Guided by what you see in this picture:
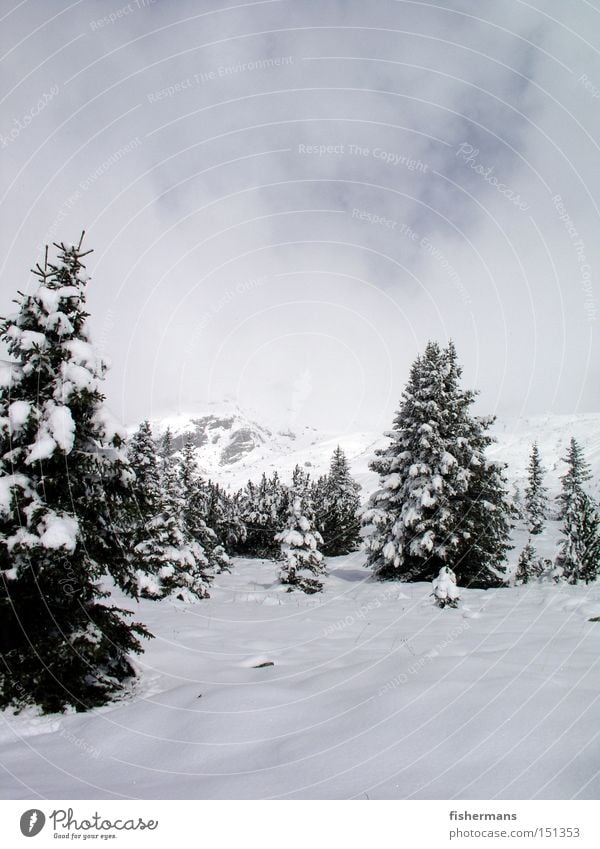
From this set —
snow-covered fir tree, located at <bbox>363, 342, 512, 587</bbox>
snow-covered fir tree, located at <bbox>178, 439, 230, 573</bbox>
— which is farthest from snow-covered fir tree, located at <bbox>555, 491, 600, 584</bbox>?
snow-covered fir tree, located at <bbox>178, 439, 230, 573</bbox>

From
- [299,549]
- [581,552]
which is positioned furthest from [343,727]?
[581,552]

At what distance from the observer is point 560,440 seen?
153875mm

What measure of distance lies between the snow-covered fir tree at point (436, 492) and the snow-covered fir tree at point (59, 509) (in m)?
14.6

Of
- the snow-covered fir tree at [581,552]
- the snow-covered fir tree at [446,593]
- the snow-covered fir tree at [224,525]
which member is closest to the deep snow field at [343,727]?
the snow-covered fir tree at [446,593]

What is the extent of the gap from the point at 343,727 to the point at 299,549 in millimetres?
20319

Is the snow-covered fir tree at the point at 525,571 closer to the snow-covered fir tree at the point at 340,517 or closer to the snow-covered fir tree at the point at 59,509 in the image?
the snow-covered fir tree at the point at 340,517

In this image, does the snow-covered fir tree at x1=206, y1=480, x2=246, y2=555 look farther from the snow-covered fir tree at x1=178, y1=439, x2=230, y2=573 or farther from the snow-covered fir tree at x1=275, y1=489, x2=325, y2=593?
the snow-covered fir tree at x1=275, y1=489, x2=325, y2=593

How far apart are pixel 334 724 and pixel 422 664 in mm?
1886

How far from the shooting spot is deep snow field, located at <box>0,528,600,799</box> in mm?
3260

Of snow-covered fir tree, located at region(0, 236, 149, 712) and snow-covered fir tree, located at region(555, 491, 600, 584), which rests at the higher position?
snow-covered fir tree, located at region(0, 236, 149, 712)

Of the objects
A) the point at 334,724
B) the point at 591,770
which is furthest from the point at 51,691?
the point at 591,770

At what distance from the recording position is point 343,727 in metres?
4.15

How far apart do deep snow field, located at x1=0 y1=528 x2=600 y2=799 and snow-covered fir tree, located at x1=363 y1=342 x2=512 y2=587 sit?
415 inches

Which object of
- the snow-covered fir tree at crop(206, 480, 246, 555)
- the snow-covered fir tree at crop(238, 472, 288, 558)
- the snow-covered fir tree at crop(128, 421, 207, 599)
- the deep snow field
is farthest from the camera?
the snow-covered fir tree at crop(238, 472, 288, 558)
